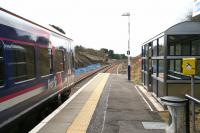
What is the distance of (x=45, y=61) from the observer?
10.9m

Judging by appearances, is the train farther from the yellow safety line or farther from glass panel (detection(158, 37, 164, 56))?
glass panel (detection(158, 37, 164, 56))

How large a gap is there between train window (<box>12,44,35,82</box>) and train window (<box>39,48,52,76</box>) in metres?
0.89

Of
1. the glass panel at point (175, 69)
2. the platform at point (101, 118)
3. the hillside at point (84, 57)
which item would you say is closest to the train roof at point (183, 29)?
the glass panel at point (175, 69)

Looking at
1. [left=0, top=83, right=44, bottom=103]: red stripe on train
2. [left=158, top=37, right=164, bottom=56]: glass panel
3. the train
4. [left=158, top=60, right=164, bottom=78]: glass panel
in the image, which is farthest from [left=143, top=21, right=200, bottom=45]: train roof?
[left=0, top=83, right=44, bottom=103]: red stripe on train

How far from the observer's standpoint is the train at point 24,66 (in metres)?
6.87

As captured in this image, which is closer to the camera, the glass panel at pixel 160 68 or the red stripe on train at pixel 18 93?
the red stripe on train at pixel 18 93

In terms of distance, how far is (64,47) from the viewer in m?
15.4

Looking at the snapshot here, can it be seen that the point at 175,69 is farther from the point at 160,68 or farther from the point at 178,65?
the point at 160,68

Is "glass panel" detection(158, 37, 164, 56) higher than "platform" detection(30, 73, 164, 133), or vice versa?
"glass panel" detection(158, 37, 164, 56)

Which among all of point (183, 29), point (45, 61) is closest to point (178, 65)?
point (183, 29)

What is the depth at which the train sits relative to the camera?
22.5 ft

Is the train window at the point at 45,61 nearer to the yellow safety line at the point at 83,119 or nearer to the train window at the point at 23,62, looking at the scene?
the train window at the point at 23,62

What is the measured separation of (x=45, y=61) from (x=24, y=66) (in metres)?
2.52

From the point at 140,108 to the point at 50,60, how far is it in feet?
11.2
